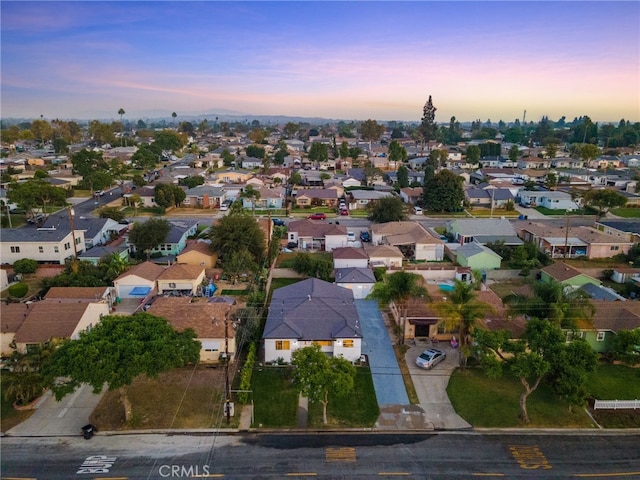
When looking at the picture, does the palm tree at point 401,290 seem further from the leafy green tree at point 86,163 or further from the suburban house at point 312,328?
the leafy green tree at point 86,163

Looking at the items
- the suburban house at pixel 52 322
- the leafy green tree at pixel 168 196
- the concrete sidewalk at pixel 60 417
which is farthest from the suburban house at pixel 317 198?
the concrete sidewalk at pixel 60 417

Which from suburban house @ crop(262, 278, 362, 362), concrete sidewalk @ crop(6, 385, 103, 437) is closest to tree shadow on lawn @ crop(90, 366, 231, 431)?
concrete sidewalk @ crop(6, 385, 103, 437)

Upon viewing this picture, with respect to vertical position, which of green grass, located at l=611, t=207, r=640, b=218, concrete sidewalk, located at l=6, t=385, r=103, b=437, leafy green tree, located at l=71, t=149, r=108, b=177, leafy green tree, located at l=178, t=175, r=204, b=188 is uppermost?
leafy green tree, located at l=71, t=149, r=108, b=177

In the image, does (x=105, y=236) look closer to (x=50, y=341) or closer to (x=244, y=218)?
(x=244, y=218)

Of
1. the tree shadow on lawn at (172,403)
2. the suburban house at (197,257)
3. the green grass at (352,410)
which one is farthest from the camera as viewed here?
the suburban house at (197,257)

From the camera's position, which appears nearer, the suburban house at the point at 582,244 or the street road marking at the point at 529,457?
the street road marking at the point at 529,457

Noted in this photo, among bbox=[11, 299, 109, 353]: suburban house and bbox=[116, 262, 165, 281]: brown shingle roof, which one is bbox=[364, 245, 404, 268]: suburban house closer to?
bbox=[116, 262, 165, 281]: brown shingle roof

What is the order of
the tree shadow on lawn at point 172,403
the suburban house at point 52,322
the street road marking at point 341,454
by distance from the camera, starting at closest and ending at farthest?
the street road marking at point 341,454 < the tree shadow on lawn at point 172,403 < the suburban house at point 52,322

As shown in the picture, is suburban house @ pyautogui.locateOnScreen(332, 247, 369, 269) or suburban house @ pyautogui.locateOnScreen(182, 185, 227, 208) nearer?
suburban house @ pyautogui.locateOnScreen(332, 247, 369, 269)
